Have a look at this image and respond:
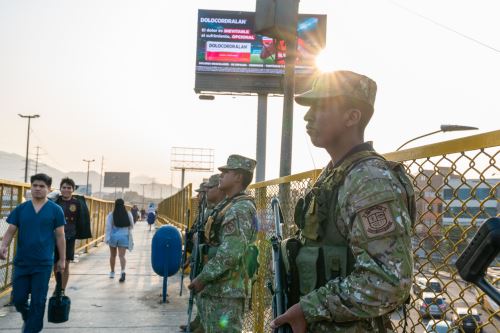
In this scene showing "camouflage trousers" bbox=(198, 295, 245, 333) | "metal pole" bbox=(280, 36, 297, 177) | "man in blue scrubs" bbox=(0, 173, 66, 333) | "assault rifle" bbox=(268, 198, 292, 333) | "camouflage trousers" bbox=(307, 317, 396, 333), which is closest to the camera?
"camouflage trousers" bbox=(307, 317, 396, 333)

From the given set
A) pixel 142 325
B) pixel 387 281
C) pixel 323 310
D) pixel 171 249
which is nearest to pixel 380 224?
pixel 387 281

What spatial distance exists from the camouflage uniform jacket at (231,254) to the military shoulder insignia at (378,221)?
2.03 m

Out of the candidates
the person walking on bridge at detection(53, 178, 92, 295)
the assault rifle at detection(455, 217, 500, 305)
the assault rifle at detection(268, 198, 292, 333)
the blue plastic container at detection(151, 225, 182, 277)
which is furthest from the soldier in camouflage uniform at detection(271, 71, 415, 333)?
the person walking on bridge at detection(53, 178, 92, 295)

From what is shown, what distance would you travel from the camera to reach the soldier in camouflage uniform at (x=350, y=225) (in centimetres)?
145

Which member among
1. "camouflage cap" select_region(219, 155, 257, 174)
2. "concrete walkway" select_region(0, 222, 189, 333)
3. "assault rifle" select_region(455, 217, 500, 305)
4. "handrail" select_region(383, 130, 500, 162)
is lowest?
"concrete walkway" select_region(0, 222, 189, 333)

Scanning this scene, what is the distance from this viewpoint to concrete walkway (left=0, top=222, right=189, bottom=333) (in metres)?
5.91

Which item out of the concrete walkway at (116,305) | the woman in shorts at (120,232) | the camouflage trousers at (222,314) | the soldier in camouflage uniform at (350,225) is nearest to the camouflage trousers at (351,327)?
the soldier in camouflage uniform at (350,225)

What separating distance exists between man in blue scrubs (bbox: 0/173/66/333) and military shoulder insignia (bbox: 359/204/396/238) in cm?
438

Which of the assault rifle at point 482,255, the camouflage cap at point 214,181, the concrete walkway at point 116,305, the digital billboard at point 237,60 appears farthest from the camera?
the digital billboard at point 237,60

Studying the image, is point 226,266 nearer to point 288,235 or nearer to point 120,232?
point 288,235

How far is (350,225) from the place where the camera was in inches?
60.9

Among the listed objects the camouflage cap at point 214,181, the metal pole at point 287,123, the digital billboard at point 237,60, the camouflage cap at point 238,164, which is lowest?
the camouflage cap at point 214,181

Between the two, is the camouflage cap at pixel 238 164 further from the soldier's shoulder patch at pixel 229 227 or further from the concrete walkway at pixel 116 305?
the concrete walkway at pixel 116 305

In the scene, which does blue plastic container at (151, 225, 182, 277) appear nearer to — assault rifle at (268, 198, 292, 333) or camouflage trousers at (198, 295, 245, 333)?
camouflage trousers at (198, 295, 245, 333)
